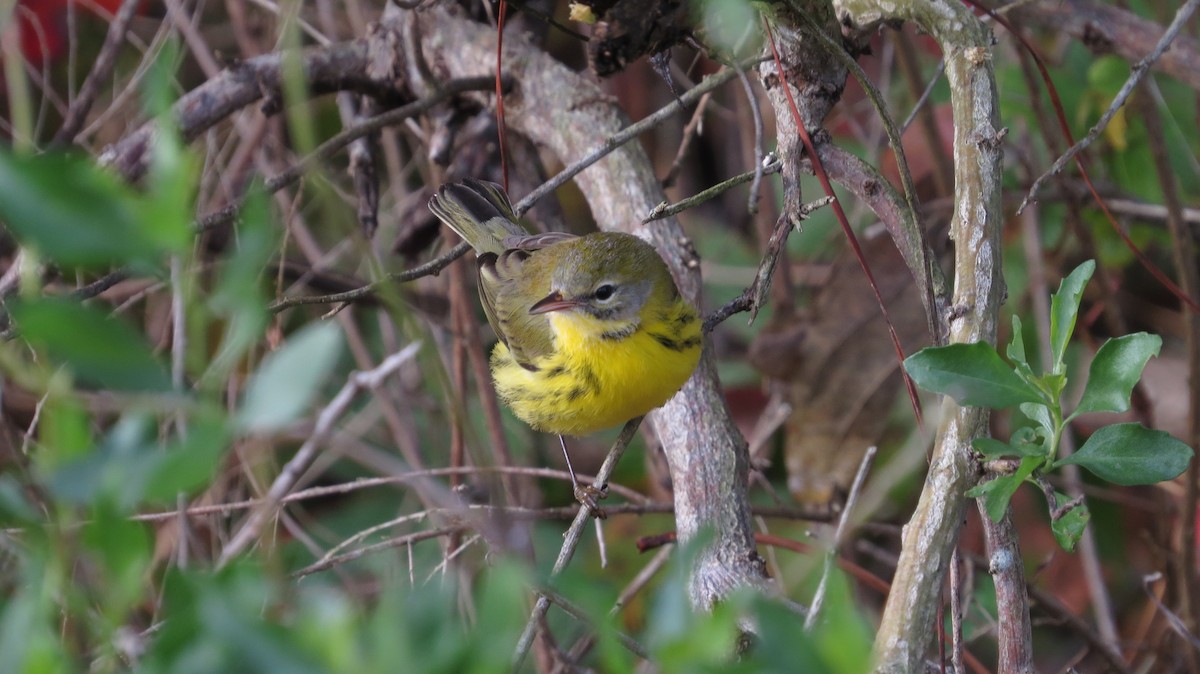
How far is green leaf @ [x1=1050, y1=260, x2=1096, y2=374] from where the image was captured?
68.6 inches

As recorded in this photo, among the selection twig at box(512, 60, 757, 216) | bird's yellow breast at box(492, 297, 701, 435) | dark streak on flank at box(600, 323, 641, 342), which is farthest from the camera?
dark streak on flank at box(600, 323, 641, 342)

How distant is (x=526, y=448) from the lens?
482 cm

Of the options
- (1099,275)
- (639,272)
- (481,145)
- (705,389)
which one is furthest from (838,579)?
(1099,275)

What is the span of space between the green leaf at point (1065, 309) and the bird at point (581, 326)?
1120 millimetres

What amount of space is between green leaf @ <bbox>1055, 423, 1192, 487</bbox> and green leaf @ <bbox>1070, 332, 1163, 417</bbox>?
44mm

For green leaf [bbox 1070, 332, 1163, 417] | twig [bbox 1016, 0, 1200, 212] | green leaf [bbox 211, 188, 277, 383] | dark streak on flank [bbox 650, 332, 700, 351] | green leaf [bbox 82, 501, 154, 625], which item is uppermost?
green leaf [bbox 211, 188, 277, 383]

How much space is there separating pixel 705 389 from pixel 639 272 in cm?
44

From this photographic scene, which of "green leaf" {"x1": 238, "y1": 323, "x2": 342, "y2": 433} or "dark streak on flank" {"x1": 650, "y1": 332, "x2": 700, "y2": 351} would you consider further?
"dark streak on flank" {"x1": 650, "y1": 332, "x2": 700, "y2": 351}

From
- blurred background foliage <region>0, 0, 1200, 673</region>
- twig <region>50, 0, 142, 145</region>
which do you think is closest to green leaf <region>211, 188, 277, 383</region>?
blurred background foliage <region>0, 0, 1200, 673</region>

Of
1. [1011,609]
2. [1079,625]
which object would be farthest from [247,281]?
[1079,625]

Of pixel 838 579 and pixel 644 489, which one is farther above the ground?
pixel 838 579

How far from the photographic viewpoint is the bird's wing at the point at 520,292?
3.40 m

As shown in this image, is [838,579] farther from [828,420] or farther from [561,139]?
[828,420]

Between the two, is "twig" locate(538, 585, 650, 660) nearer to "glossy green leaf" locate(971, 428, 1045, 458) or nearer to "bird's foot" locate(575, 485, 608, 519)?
"glossy green leaf" locate(971, 428, 1045, 458)
